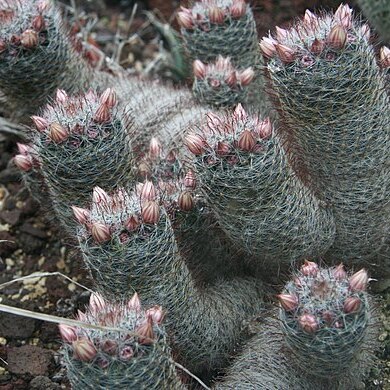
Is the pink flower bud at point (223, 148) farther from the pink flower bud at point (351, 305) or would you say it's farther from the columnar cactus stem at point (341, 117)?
the pink flower bud at point (351, 305)

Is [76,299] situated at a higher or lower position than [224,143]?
lower

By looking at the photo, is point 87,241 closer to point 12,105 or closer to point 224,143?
point 224,143

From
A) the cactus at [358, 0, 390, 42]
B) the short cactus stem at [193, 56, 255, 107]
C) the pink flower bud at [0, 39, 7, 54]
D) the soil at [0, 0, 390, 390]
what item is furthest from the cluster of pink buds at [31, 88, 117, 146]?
the cactus at [358, 0, 390, 42]

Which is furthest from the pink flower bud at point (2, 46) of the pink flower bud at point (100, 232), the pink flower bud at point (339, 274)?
the pink flower bud at point (339, 274)

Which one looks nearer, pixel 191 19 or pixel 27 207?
pixel 191 19

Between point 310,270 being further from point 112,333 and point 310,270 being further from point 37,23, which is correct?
point 37,23

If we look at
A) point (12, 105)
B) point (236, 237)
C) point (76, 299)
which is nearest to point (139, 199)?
point (236, 237)
